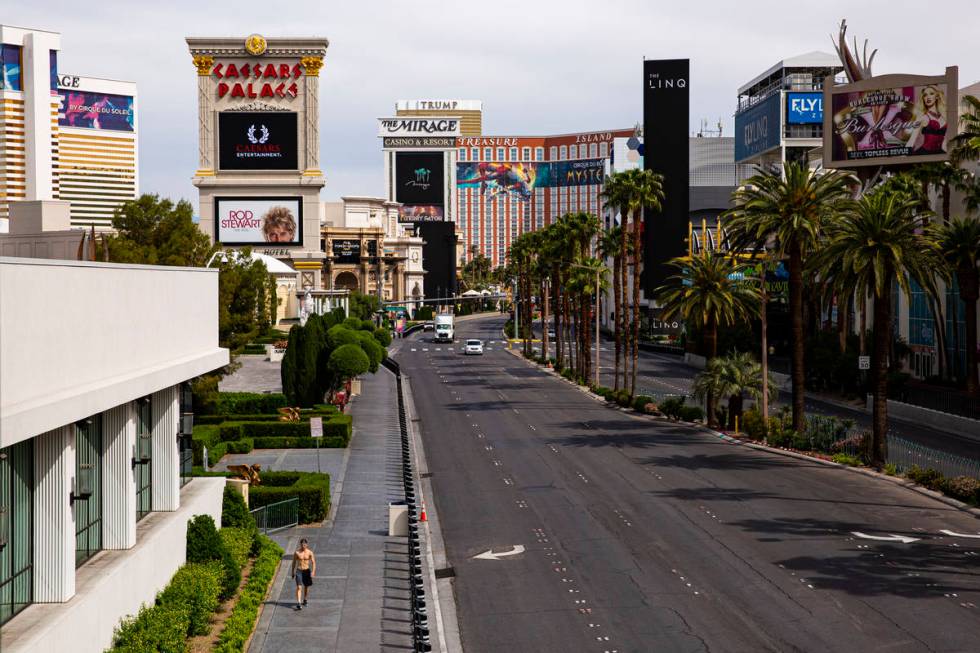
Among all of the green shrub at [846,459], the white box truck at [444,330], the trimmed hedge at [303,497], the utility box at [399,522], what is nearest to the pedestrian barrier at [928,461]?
the green shrub at [846,459]

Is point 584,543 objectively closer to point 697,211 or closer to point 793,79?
point 793,79

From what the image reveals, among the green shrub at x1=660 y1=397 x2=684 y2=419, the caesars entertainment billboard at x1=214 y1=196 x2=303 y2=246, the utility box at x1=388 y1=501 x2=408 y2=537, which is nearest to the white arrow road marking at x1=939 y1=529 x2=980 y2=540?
the utility box at x1=388 y1=501 x2=408 y2=537

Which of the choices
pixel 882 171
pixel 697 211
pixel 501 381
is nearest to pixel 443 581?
pixel 501 381

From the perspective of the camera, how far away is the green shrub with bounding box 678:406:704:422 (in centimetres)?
6066

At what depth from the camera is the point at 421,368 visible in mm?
103750

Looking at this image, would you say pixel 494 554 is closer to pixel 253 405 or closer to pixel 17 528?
pixel 17 528

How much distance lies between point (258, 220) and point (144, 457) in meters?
123

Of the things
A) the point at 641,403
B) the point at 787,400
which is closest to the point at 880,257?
the point at 641,403

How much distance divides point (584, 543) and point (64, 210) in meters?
15.8

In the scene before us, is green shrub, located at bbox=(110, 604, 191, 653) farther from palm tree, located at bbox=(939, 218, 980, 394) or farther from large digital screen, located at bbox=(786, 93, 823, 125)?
large digital screen, located at bbox=(786, 93, 823, 125)

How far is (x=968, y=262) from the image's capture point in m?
65.2

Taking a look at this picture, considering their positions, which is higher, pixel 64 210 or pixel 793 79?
pixel 793 79

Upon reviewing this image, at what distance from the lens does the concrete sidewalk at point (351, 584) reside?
22.7 meters

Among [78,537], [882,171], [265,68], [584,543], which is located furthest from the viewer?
[265,68]
